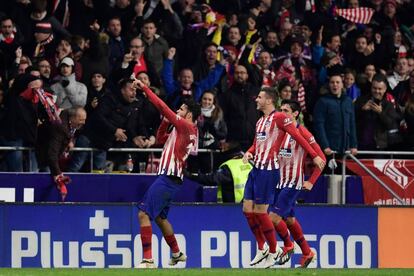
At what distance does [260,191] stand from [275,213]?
58 cm

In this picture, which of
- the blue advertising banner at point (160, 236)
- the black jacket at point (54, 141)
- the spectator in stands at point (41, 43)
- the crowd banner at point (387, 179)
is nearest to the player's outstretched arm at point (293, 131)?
the blue advertising banner at point (160, 236)

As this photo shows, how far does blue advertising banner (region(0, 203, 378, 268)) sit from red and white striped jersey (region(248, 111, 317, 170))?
7.84 ft

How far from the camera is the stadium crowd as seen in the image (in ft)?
65.2

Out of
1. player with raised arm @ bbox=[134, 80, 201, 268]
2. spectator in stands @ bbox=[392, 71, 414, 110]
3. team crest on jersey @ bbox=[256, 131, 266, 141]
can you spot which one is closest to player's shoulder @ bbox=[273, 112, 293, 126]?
team crest on jersey @ bbox=[256, 131, 266, 141]

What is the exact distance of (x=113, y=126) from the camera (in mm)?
19969

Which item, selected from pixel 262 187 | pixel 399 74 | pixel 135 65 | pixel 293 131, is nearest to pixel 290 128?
pixel 293 131

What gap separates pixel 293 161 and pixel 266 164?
80cm

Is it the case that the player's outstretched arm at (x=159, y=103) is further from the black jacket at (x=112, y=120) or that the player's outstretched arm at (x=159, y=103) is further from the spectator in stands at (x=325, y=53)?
the spectator in stands at (x=325, y=53)

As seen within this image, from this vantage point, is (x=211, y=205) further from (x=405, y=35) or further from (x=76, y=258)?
(x=405, y=35)

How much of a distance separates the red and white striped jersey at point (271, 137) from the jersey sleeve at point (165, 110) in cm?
97

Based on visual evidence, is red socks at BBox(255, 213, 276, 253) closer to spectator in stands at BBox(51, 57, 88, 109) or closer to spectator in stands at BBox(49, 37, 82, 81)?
spectator in stands at BBox(51, 57, 88, 109)

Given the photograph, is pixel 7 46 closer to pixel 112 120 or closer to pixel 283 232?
pixel 112 120

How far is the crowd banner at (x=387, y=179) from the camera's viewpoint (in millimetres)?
21250

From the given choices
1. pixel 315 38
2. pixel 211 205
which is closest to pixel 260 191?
pixel 211 205
